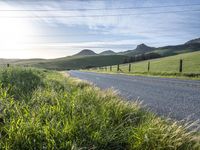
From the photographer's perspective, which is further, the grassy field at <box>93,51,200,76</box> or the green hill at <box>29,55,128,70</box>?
the green hill at <box>29,55,128,70</box>

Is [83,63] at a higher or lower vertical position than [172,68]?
lower

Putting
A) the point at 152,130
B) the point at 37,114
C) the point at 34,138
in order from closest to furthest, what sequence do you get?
the point at 34,138, the point at 152,130, the point at 37,114

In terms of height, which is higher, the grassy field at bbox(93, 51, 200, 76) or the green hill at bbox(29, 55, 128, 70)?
the grassy field at bbox(93, 51, 200, 76)

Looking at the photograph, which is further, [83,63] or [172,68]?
[83,63]

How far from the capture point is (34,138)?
3633mm

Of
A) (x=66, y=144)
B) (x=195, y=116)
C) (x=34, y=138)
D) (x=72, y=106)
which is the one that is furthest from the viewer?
(x=195, y=116)

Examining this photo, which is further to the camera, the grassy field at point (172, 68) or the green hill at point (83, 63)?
the green hill at point (83, 63)

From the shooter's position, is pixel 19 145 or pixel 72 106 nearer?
pixel 19 145

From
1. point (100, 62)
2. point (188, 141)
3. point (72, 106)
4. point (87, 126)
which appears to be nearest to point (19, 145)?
point (87, 126)

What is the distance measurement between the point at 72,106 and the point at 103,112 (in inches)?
23.1

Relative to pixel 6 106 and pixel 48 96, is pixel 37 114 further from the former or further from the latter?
pixel 48 96

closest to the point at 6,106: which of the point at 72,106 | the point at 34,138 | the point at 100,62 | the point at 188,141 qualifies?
the point at 72,106

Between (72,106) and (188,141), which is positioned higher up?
(72,106)

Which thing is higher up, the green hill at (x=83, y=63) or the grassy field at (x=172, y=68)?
the grassy field at (x=172, y=68)
